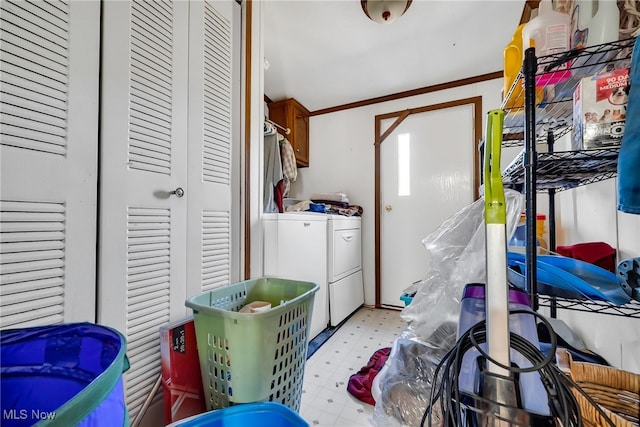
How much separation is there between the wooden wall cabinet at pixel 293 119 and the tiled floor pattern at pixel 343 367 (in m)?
1.71

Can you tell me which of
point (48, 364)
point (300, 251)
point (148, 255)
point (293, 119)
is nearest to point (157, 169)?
point (148, 255)

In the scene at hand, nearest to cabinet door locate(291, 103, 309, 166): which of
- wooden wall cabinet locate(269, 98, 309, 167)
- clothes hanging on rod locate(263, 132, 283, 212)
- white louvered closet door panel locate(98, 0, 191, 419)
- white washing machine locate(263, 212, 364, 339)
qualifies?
wooden wall cabinet locate(269, 98, 309, 167)

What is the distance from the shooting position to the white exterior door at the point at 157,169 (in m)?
0.84

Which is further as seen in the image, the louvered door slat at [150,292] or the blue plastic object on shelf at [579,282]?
the louvered door slat at [150,292]

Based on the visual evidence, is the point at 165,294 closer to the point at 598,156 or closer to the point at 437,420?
the point at 437,420

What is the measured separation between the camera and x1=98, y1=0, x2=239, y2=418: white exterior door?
0.84 meters

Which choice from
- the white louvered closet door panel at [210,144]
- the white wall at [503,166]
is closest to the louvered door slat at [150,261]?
the white louvered closet door panel at [210,144]

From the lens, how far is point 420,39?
1.75 metres

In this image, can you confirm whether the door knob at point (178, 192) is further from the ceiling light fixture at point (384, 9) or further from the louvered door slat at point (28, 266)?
the ceiling light fixture at point (384, 9)

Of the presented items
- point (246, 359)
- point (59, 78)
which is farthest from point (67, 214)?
point (246, 359)

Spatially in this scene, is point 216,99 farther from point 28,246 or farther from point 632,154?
point 632,154

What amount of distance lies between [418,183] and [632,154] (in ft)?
6.33

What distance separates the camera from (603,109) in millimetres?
617

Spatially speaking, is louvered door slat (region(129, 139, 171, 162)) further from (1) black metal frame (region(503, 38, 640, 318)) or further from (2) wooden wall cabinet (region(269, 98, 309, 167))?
(2) wooden wall cabinet (region(269, 98, 309, 167))
